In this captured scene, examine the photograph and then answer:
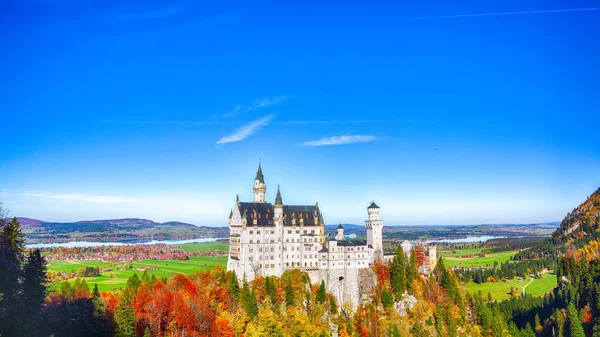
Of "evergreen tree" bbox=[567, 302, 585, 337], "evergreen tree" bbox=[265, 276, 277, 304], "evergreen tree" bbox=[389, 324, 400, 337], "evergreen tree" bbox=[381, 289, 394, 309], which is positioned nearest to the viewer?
"evergreen tree" bbox=[389, 324, 400, 337]

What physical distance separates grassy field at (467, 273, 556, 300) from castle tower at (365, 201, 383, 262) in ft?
251

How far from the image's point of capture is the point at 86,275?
138875 mm

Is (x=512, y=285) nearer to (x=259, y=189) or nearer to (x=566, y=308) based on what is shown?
(x=566, y=308)

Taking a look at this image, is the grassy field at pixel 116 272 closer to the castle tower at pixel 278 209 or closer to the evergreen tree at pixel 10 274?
the castle tower at pixel 278 209

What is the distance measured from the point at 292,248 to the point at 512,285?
110147mm

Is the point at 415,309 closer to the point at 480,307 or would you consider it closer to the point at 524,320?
the point at 480,307

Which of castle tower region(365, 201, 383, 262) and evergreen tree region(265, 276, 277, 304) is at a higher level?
castle tower region(365, 201, 383, 262)

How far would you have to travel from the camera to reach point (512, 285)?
156 meters

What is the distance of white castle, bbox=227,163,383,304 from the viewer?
261 feet

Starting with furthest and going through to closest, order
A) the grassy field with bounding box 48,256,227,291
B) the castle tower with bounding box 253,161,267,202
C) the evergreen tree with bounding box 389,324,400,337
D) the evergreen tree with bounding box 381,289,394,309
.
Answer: the grassy field with bounding box 48,256,227,291, the castle tower with bounding box 253,161,267,202, the evergreen tree with bounding box 381,289,394,309, the evergreen tree with bounding box 389,324,400,337

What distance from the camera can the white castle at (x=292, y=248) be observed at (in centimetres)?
7956

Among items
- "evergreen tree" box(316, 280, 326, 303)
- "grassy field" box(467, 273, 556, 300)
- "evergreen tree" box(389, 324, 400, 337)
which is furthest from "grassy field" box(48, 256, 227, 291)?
"grassy field" box(467, 273, 556, 300)

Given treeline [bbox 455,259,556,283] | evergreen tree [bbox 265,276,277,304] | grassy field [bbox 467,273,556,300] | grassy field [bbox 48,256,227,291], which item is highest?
evergreen tree [bbox 265,276,277,304]

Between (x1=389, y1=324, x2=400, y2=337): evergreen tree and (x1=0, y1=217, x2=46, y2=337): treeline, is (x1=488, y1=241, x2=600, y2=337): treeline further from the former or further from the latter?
(x1=0, y1=217, x2=46, y2=337): treeline
